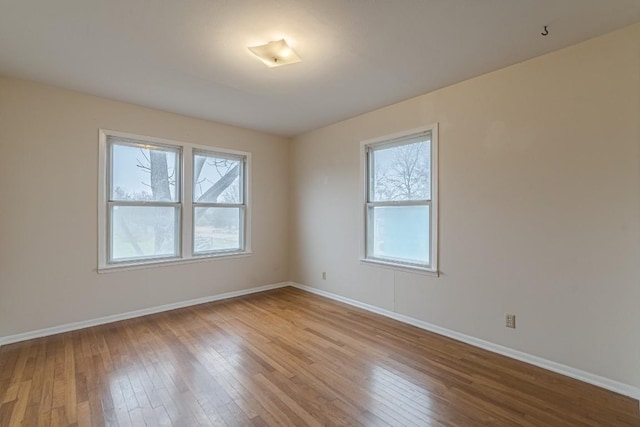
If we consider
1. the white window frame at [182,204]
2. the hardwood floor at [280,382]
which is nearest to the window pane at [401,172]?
the hardwood floor at [280,382]

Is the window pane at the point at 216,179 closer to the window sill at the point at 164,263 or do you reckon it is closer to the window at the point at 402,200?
the window sill at the point at 164,263

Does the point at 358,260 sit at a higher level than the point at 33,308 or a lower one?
higher

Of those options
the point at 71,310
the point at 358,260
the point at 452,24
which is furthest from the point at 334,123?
the point at 71,310

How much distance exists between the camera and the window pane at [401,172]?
140 inches

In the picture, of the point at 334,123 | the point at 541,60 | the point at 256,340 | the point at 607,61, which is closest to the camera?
the point at 607,61

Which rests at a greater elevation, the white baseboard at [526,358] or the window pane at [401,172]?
the window pane at [401,172]

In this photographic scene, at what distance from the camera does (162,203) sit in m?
4.08

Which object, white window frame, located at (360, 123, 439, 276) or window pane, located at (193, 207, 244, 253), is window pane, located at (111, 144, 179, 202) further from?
white window frame, located at (360, 123, 439, 276)

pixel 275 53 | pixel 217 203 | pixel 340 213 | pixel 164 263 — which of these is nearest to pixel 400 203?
pixel 340 213

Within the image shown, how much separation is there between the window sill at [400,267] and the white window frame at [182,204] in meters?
2.03

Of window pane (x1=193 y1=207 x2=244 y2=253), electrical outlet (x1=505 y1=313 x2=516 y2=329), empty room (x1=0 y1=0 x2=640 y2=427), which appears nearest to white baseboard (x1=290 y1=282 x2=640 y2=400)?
empty room (x1=0 y1=0 x2=640 y2=427)

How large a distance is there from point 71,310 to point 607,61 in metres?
5.53

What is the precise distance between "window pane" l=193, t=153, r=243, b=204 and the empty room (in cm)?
5

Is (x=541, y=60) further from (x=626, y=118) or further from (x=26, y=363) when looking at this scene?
(x=26, y=363)
